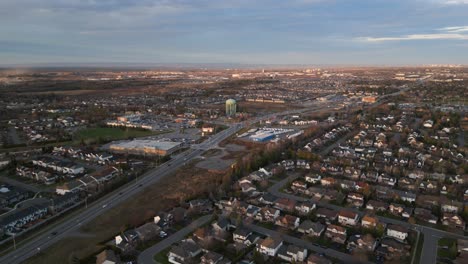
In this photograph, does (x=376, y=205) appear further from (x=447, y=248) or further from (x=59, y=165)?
(x=59, y=165)

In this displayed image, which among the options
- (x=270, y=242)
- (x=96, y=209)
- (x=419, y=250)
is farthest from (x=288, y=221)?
(x=96, y=209)

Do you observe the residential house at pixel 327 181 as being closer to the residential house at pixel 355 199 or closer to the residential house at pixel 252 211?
the residential house at pixel 355 199

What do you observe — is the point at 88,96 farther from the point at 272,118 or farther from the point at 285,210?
the point at 285,210

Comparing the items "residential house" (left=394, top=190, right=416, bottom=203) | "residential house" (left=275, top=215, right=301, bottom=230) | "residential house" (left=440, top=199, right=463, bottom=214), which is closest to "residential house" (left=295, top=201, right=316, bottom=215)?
"residential house" (left=275, top=215, right=301, bottom=230)

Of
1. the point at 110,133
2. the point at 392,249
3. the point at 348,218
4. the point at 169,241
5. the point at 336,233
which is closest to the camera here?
the point at 392,249

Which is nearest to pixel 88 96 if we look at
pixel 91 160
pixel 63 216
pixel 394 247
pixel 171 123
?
pixel 171 123

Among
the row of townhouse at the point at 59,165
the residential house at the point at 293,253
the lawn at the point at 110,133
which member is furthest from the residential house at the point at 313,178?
the lawn at the point at 110,133
